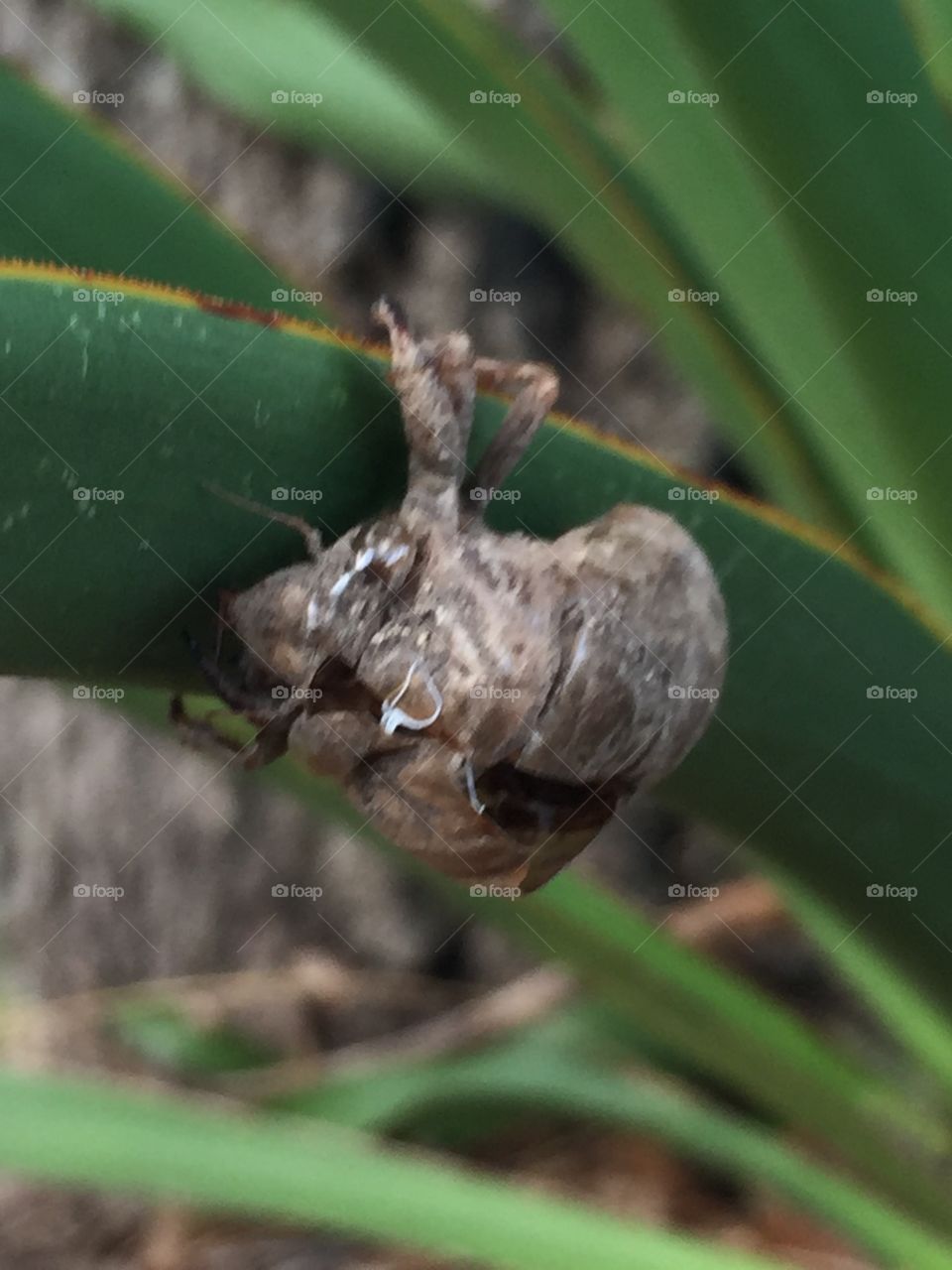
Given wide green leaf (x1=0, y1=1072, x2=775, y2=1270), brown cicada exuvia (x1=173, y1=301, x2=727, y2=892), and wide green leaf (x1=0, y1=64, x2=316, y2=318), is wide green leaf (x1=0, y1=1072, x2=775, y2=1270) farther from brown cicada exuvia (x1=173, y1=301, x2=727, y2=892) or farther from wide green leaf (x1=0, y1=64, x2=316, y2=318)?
wide green leaf (x1=0, y1=64, x2=316, y2=318)

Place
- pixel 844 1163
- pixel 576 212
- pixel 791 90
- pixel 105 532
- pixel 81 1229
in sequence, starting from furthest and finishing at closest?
1. pixel 81 1229
2. pixel 844 1163
3. pixel 576 212
4. pixel 791 90
5. pixel 105 532

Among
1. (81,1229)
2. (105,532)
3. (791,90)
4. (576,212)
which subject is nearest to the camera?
(105,532)

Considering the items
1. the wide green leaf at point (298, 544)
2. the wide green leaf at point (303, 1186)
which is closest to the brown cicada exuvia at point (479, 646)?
the wide green leaf at point (298, 544)

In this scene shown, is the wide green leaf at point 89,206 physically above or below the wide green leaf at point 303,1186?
above

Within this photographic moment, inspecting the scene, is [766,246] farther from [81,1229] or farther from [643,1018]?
[81,1229]

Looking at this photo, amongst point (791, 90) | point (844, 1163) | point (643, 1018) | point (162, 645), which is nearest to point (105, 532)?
point (162, 645)

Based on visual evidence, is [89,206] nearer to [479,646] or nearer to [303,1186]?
[479,646]

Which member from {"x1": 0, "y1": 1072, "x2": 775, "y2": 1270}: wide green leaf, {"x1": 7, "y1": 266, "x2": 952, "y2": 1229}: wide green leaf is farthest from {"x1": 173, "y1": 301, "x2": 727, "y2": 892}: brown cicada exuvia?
{"x1": 0, "y1": 1072, "x2": 775, "y2": 1270}: wide green leaf

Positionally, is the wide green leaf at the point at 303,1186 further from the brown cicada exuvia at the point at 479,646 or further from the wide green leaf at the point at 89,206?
the wide green leaf at the point at 89,206

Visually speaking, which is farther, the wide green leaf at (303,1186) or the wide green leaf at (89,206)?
the wide green leaf at (303,1186)

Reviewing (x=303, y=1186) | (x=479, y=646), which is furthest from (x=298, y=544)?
(x=303, y=1186)
